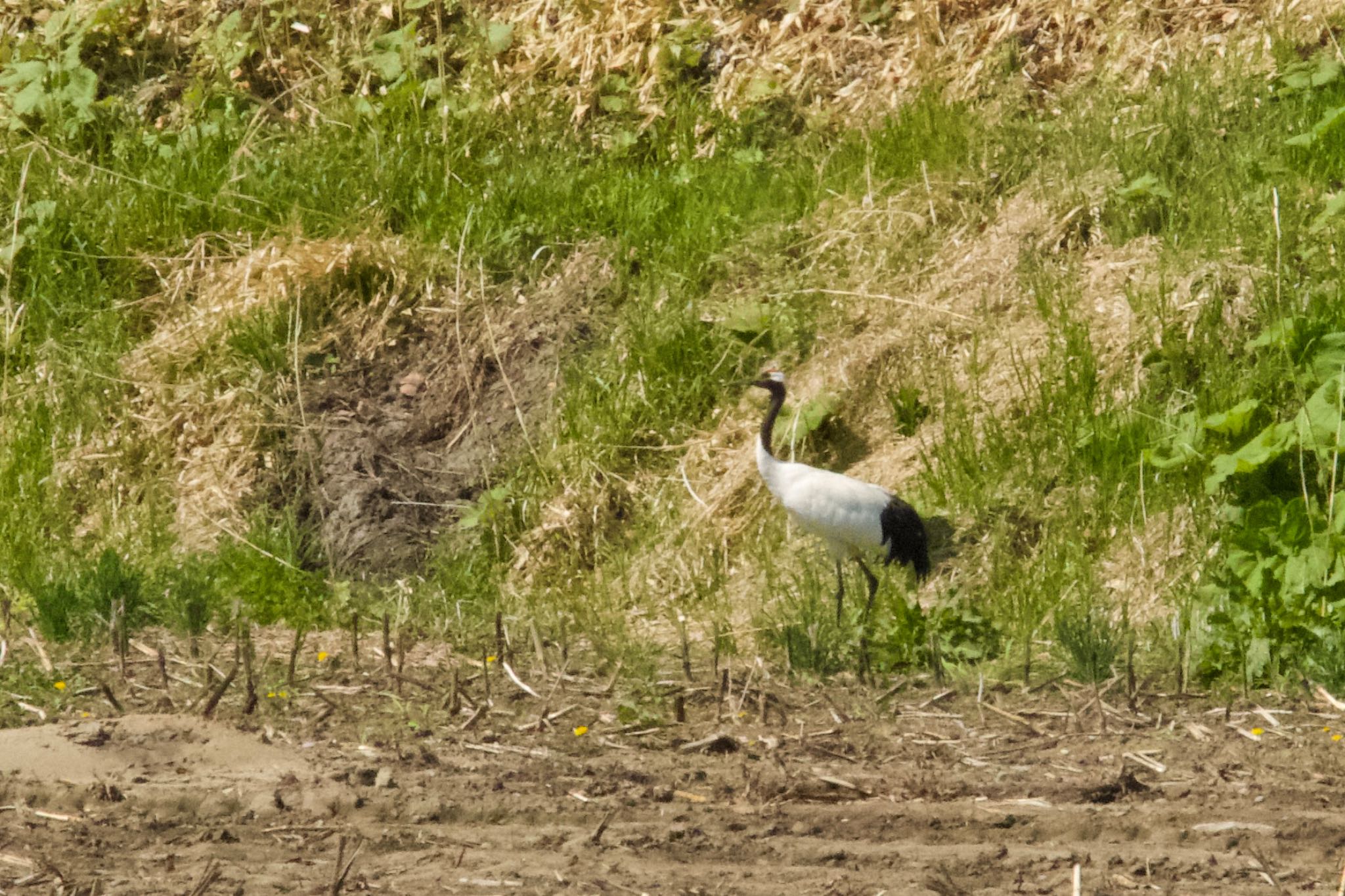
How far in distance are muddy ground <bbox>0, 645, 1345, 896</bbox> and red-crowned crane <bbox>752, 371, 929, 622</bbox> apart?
114 centimetres

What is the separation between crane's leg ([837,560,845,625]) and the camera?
658 cm

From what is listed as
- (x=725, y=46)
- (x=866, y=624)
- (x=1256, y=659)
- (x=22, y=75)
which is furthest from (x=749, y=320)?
(x=22, y=75)

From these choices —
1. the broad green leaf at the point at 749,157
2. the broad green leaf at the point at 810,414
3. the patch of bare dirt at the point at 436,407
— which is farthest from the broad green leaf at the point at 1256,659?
the broad green leaf at the point at 749,157

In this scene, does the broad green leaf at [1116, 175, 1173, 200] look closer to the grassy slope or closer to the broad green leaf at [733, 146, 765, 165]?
the grassy slope

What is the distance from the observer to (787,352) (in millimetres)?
8328

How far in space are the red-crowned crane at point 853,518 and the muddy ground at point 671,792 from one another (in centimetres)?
114

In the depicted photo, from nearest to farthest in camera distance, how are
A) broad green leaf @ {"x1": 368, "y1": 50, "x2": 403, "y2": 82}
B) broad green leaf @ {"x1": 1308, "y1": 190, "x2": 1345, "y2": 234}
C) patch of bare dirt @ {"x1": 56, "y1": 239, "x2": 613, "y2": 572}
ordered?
broad green leaf @ {"x1": 1308, "y1": 190, "x2": 1345, "y2": 234} → patch of bare dirt @ {"x1": 56, "y1": 239, "x2": 613, "y2": 572} → broad green leaf @ {"x1": 368, "y1": 50, "x2": 403, "y2": 82}

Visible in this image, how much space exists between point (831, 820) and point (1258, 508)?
106 inches

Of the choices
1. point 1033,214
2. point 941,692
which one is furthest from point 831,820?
point 1033,214

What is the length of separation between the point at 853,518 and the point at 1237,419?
162 cm

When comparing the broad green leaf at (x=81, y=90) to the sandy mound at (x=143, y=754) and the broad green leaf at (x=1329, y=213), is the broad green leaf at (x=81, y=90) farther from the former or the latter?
the broad green leaf at (x=1329, y=213)

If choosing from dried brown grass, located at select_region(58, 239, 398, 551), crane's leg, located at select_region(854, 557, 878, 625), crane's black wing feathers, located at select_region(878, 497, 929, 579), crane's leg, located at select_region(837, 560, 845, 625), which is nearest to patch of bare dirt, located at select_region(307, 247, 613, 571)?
dried brown grass, located at select_region(58, 239, 398, 551)

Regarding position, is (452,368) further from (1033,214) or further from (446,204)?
(1033,214)

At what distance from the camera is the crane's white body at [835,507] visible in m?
6.96
